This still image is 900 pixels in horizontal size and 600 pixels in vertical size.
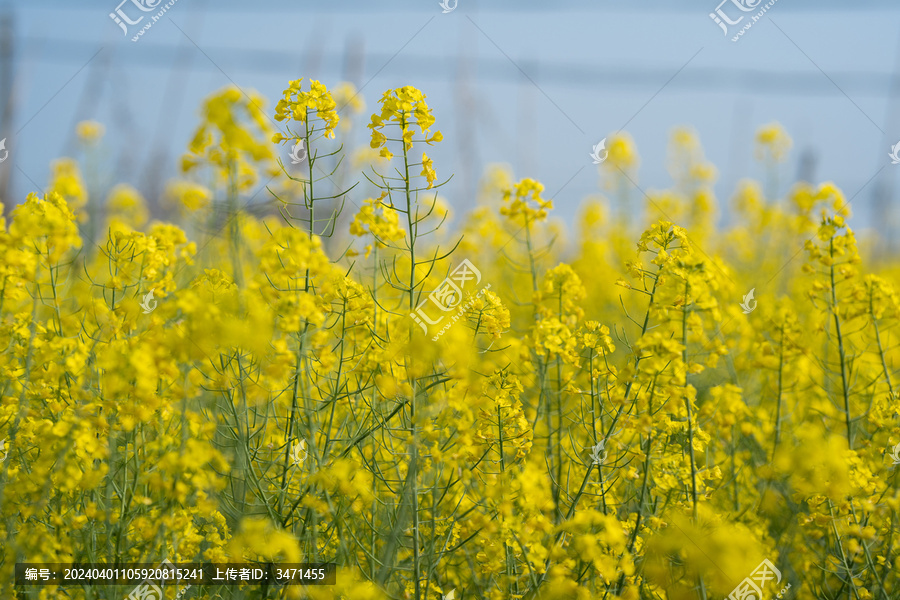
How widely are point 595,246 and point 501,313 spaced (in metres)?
5.26

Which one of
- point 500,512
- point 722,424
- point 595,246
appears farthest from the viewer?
point 595,246

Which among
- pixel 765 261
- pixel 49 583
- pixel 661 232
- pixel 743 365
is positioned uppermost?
pixel 765 261

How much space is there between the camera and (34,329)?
2418 mm

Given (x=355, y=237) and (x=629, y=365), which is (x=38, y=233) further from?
(x=629, y=365)

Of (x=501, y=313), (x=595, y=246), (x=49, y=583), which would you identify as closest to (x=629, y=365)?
(x=501, y=313)

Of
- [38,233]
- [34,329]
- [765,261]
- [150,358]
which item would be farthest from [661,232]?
[765,261]

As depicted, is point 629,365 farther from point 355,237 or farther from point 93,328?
point 93,328

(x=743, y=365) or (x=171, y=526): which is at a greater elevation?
(x=743, y=365)

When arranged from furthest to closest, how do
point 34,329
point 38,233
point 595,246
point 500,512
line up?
point 595,246 → point 34,329 → point 38,233 → point 500,512

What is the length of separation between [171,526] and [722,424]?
6.68ft

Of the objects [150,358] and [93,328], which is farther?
[93,328]

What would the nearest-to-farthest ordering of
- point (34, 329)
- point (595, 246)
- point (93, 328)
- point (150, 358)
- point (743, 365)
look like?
point (150, 358), point (34, 329), point (93, 328), point (743, 365), point (595, 246)

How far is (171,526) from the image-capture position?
1942mm

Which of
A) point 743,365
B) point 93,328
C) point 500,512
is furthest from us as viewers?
point 743,365
